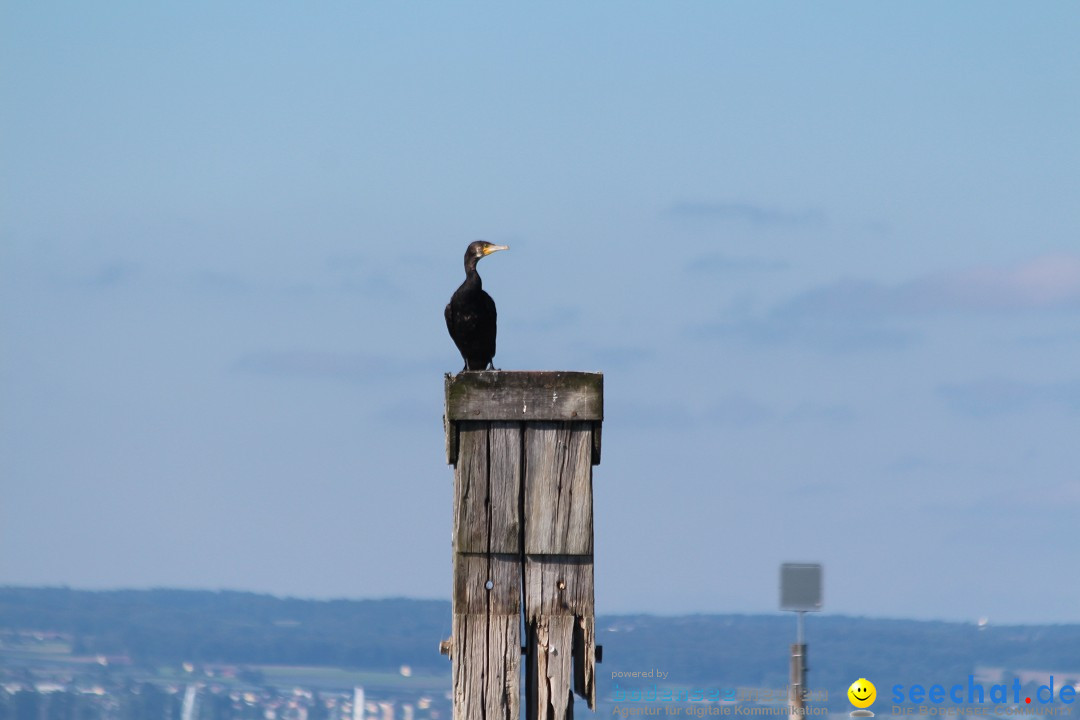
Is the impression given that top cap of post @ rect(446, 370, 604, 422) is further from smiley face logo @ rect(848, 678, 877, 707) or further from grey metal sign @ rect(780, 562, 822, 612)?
smiley face logo @ rect(848, 678, 877, 707)

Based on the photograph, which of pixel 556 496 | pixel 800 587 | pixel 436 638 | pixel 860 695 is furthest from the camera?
pixel 436 638

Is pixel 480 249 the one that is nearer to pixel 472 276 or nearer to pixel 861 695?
pixel 472 276

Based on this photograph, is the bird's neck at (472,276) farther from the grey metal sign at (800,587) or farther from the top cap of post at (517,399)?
the top cap of post at (517,399)

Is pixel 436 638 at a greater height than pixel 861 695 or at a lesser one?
greater

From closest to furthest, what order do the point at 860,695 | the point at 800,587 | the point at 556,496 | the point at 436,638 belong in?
the point at 556,496
the point at 800,587
the point at 860,695
the point at 436,638

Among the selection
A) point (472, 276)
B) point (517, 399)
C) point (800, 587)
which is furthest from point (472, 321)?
point (517, 399)

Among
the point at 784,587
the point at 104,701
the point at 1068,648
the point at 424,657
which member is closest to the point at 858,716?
the point at 784,587

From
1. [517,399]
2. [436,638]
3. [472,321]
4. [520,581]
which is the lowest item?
[520,581]

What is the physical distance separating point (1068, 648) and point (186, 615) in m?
93.9

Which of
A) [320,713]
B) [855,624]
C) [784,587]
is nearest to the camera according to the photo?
[784,587]

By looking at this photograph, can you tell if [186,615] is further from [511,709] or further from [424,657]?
[511,709]

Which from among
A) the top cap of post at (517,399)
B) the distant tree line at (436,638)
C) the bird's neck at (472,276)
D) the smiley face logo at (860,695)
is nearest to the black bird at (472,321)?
the bird's neck at (472,276)

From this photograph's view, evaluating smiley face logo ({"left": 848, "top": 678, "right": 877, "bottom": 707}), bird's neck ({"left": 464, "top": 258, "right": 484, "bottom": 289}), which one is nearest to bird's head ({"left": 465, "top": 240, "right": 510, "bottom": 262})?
bird's neck ({"left": 464, "top": 258, "right": 484, "bottom": 289})

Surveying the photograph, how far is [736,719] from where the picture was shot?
49.1 ft
